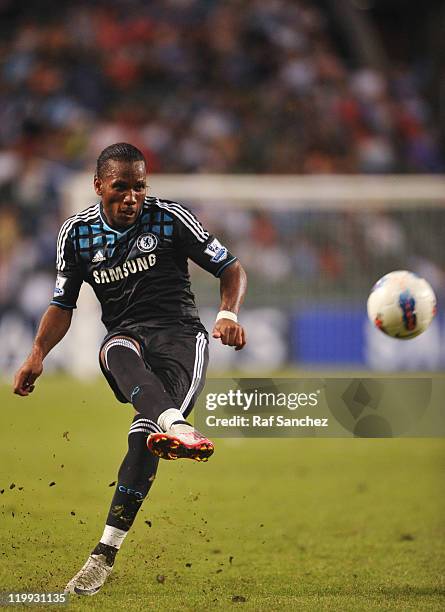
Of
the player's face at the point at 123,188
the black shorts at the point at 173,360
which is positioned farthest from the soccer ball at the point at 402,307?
the player's face at the point at 123,188

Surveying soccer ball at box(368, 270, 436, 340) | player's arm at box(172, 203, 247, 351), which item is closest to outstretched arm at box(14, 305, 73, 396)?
player's arm at box(172, 203, 247, 351)

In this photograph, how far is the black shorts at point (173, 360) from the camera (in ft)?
16.9

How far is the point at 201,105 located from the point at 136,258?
39.4ft

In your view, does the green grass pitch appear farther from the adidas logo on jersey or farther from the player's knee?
the adidas logo on jersey

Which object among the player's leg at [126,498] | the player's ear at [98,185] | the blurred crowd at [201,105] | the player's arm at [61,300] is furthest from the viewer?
the blurred crowd at [201,105]

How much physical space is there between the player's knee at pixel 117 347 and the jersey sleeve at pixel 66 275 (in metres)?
0.30

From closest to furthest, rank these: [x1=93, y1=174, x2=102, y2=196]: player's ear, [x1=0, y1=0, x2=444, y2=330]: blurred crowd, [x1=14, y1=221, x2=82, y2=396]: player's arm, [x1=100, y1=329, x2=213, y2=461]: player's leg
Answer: [x1=100, y1=329, x2=213, y2=461]: player's leg < [x1=93, y1=174, x2=102, y2=196]: player's ear < [x1=14, y1=221, x2=82, y2=396]: player's arm < [x1=0, y1=0, x2=444, y2=330]: blurred crowd

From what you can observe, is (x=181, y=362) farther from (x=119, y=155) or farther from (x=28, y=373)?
(x=119, y=155)

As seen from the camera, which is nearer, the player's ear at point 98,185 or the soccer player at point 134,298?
the soccer player at point 134,298

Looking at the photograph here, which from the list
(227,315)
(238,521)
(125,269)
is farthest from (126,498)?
(238,521)

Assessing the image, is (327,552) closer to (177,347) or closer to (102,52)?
(177,347)

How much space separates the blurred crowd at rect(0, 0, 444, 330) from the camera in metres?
14.4

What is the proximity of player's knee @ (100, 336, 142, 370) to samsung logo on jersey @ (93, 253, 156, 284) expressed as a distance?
0.29 metres

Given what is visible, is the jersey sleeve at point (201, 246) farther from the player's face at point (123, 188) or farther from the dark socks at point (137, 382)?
the dark socks at point (137, 382)
